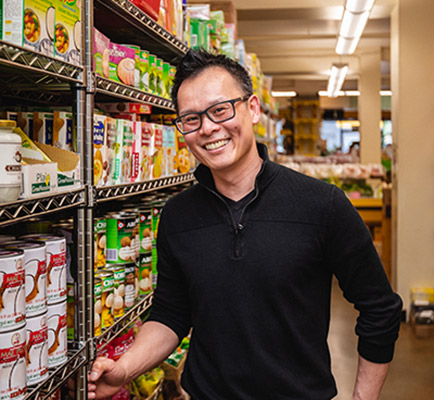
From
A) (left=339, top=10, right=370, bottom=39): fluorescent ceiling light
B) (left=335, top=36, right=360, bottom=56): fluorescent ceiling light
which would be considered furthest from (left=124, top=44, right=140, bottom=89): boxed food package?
(left=335, top=36, right=360, bottom=56): fluorescent ceiling light

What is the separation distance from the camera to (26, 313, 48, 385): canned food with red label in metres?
1.58

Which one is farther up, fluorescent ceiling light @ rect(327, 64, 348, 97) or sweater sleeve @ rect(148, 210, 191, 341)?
fluorescent ceiling light @ rect(327, 64, 348, 97)

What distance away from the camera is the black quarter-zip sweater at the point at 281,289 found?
1.61 meters

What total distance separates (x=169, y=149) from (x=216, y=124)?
1355mm

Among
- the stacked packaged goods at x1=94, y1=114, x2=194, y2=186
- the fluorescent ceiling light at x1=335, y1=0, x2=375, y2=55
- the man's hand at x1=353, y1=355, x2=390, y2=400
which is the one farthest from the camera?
the fluorescent ceiling light at x1=335, y1=0, x2=375, y2=55

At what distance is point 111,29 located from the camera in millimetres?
2674

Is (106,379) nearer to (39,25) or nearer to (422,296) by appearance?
(39,25)

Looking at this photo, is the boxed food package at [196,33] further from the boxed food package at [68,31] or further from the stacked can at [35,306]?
the stacked can at [35,306]

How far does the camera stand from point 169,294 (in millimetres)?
1886

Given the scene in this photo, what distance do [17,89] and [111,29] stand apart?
0.74 metres

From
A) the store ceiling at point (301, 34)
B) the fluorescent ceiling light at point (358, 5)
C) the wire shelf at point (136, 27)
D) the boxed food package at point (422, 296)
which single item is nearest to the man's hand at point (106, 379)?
the wire shelf at point (136, 27)

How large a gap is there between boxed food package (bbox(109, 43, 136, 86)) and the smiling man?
0.65 metres

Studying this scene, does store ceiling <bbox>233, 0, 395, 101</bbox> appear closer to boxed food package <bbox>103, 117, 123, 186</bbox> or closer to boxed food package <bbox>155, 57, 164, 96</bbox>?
boxed food package <bbox>155, 57, 164, 96</bbox>

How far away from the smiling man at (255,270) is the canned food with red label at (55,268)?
0.26 meters
